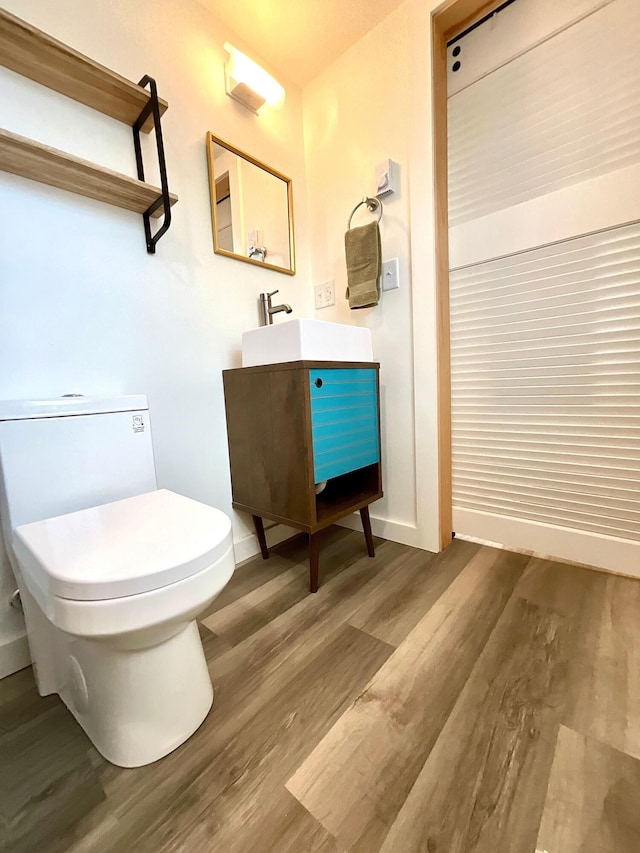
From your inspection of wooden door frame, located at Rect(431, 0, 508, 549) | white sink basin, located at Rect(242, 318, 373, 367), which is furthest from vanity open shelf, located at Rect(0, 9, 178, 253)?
wooden door frame, located at Rect(431, 0, 508, 549)

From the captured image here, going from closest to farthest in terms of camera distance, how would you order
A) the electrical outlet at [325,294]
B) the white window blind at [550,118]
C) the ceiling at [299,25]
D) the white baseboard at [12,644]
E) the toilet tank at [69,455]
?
1. the toilet tank at [69,455]
2. the white baseboard at [12,644]
3. the white window blind at [550,118]
4. the ceiling at [299,25]
5. the electrical outlet at [325,294]

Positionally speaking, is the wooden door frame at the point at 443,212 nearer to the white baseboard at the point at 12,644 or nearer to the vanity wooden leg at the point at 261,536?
the vanity wooden leg at the point at 261,536

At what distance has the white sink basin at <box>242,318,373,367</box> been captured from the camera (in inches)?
46.8

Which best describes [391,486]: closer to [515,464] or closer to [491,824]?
[515,464]

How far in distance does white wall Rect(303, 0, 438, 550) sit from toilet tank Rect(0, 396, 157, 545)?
40.2 inches

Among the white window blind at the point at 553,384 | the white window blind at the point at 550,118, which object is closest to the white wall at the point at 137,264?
the white window blind at the point at 550,118

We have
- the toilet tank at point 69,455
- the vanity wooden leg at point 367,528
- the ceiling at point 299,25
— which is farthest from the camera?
the vanity wooden leg at point 367,528

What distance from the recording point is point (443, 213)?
1.41 m

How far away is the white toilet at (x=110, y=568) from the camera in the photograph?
0.59 m

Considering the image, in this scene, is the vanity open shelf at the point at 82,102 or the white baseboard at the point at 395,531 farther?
the white baseboard at the point at 395,531

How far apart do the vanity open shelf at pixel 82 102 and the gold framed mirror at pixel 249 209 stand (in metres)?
0.27

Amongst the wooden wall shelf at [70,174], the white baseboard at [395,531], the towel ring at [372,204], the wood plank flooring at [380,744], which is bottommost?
the wood plank flooring at [380,744]

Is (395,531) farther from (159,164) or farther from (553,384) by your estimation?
(159,164)

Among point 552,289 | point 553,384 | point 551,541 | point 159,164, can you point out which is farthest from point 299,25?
point 551,541
